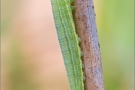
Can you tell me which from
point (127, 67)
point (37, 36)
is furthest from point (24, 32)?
point (127, 67)

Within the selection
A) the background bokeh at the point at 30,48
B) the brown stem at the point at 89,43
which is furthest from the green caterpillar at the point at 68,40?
the background bokeh at the point at 30,48

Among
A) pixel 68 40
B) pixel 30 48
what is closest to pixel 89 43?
pixel 68 40

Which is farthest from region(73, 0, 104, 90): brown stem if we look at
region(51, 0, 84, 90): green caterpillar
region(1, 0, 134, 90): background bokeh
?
region(1, 0, 134, 90): background bokeh

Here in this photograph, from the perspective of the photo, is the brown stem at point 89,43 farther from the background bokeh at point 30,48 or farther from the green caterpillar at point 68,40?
the background bokeh at point 30,48

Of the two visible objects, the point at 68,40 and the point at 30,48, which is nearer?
the point at 68,40

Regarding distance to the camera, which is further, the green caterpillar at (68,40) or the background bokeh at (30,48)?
the background bokeh at (30,48)

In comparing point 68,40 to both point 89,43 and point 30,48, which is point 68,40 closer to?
point 89,43
